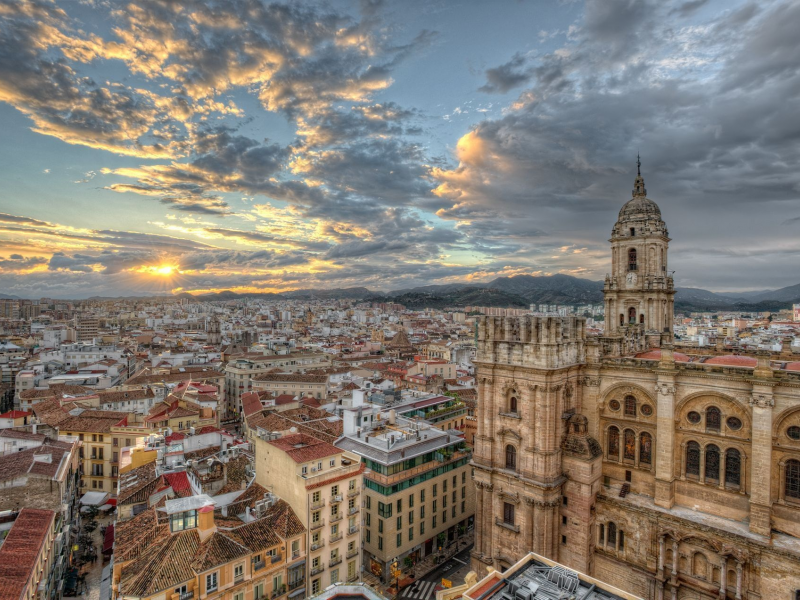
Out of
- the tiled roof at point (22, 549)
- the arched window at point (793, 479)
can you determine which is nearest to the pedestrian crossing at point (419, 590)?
the tiled roof at point (22, 549)

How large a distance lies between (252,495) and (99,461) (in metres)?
27.9

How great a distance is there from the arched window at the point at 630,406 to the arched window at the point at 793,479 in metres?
9.11

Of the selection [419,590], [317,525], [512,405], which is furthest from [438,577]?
[512,405]

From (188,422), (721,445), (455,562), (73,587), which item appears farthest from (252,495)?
(721,445)

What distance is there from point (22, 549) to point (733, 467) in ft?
146

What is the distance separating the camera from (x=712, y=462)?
31547 millimetres

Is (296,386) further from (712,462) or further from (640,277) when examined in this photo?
(712,462)

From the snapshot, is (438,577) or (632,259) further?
(632,259)

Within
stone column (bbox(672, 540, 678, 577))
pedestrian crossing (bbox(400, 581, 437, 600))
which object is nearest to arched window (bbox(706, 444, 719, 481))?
stone column (bbox(672, 540, 678, 577))

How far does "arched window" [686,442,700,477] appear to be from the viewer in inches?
1262

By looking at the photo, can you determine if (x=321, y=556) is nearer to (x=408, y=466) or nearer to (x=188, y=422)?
(x=408, y=466)

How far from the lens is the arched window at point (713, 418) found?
3109 cm

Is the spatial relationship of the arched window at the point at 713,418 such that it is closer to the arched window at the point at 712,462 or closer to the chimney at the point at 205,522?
the arched window at the point at 712,462

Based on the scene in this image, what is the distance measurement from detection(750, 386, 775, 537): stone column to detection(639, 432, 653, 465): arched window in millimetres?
6398
